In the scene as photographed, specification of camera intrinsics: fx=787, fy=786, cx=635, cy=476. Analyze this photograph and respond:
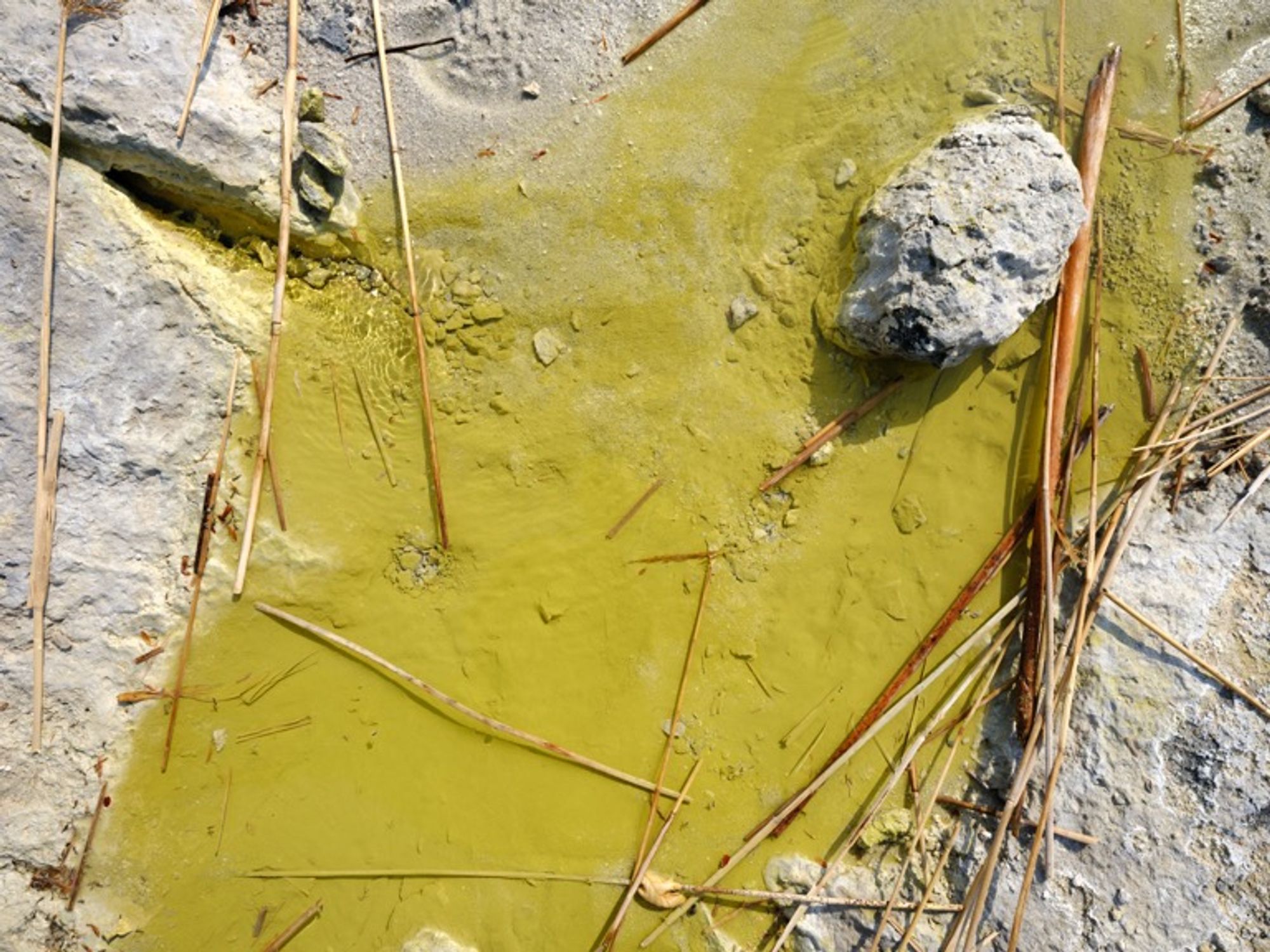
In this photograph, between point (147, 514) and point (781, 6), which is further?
point (781, 6)

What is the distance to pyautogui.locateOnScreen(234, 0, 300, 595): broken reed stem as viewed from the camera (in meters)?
3.33

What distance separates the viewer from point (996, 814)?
11.4ft

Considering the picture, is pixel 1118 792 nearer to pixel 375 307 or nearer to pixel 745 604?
A: pixel 745 604

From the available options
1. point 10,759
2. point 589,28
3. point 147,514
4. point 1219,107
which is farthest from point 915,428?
point 10,759

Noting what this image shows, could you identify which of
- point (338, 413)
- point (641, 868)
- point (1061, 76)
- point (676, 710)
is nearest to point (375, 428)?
point (338, 413)

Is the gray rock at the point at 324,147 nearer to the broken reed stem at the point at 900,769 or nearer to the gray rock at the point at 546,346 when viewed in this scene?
the gray rock at the point at 546,346

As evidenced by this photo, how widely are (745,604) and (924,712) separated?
0.96 meters

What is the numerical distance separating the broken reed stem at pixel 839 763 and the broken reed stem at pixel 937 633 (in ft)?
0.09

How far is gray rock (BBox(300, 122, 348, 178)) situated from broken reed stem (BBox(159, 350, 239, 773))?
0.91m

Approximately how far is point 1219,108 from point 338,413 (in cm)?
421

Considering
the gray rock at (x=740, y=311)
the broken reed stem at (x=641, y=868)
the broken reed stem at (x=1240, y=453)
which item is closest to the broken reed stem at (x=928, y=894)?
the broken reed stem at (x=641, y=868)

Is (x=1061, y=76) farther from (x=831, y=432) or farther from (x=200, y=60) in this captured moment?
(x=200, y=60)

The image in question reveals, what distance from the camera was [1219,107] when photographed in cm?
355

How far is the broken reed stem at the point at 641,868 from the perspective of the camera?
358 cm
